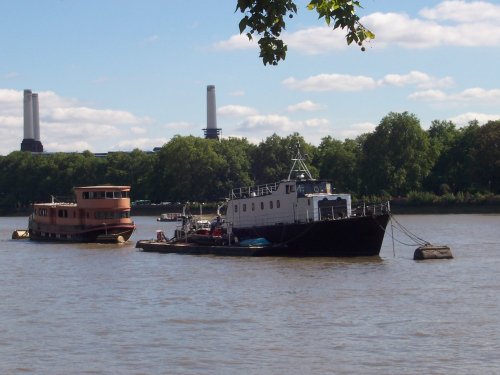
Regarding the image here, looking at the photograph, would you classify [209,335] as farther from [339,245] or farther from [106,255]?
Result: [106,255]

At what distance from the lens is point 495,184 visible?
148m

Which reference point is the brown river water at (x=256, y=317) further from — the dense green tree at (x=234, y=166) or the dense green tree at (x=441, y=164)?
the dense green tree at (x=234, y=166)

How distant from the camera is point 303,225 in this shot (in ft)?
201

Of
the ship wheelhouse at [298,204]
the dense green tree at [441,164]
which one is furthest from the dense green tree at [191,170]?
the ship wheelhouse at [298,204]

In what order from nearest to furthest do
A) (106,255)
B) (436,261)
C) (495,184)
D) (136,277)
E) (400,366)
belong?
(400,366) → (136,277) → (436,261) → (106,255) → (495,184)

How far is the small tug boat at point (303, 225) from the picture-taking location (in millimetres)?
60216

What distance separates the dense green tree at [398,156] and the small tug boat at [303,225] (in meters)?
91.6

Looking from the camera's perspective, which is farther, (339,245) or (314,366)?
(339,245)

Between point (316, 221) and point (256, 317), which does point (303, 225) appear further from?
point (256, 317)

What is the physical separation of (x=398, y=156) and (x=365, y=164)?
A: 6479mm

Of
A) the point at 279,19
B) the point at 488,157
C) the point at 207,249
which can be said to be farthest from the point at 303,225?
the point at 488,157

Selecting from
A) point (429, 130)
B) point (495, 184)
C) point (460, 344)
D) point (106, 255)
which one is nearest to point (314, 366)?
point (460, 344)

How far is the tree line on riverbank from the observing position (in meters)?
148

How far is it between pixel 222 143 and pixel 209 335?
525 ft
